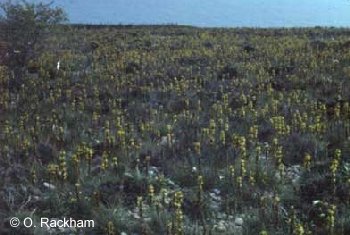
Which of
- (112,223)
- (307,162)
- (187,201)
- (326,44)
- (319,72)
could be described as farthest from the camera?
(326,44)

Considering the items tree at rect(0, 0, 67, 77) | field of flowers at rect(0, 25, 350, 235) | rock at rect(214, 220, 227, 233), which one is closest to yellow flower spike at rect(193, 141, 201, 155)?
field of flowers at rect(0, 25, 350, 235)

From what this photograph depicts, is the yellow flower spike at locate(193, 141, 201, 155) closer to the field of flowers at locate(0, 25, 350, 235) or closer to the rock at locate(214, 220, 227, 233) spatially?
the field of flowers at locate(0, 25, 350, 235)

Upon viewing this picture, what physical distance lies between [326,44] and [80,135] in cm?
1282

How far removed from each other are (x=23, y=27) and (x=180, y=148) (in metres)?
8.33

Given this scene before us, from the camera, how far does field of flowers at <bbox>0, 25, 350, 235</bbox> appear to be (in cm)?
671

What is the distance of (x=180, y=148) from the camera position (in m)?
9.02

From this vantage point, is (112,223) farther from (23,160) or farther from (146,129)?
(146,129)

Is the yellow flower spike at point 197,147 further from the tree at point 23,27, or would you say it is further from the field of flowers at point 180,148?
the tree at point 23,27

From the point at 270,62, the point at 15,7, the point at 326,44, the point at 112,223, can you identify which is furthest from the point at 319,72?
the point at 112,223

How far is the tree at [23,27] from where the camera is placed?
51.4 ft

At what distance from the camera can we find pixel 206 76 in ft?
48.4

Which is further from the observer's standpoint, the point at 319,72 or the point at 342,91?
the point at 319,72

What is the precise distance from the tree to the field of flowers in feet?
1.46

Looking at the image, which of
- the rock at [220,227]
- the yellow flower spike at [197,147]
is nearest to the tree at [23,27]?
the yellow flower spike at [197,147]
